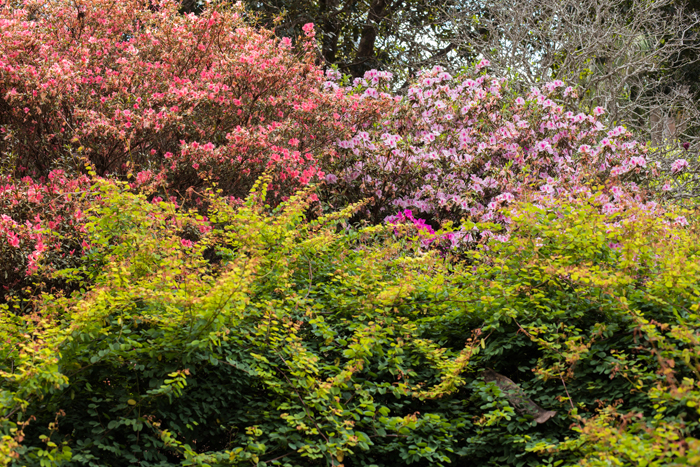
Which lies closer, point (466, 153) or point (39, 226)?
point (39, 226)

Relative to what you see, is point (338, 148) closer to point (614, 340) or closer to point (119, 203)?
point (119, 203)

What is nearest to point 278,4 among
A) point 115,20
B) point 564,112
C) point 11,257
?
point 115,20

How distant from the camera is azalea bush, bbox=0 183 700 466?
2725 millimetres

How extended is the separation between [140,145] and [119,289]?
10.0 feet

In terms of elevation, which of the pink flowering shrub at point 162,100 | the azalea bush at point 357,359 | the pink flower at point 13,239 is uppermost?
the pink flowering shrub at point 162,100

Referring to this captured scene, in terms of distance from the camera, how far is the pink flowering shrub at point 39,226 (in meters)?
4.56

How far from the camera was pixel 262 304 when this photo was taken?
11.0 feet

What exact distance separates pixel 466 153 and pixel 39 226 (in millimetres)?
4320

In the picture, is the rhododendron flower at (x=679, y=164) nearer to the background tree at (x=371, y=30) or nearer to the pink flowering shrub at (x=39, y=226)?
the background tree at (x=371, y=30)

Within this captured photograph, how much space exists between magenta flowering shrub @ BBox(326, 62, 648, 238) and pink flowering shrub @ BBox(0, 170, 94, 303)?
273cm

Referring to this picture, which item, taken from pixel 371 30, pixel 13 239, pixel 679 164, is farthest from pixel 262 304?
pixel 371 30

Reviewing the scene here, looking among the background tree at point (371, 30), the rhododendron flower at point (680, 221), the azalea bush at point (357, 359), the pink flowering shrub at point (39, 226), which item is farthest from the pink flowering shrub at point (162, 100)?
the background tree at point (371, 30)

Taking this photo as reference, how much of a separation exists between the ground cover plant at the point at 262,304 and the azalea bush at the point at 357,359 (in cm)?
2

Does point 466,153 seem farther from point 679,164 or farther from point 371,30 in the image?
point 371,30
